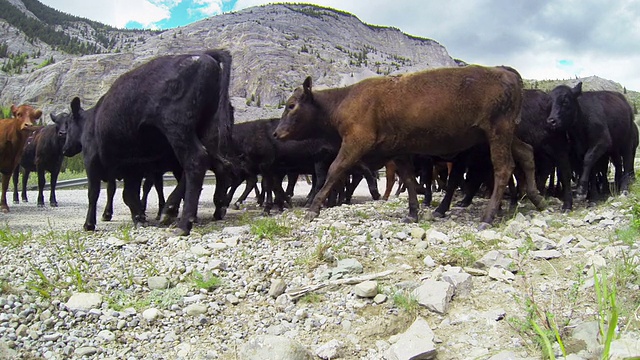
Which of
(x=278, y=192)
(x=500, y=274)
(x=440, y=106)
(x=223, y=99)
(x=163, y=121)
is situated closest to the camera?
(x=500, y=274)

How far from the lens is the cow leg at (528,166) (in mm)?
7918

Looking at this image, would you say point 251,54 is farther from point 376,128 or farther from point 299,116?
point 376,128

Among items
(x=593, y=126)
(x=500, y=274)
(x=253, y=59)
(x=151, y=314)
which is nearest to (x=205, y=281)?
(x=151, y=314)

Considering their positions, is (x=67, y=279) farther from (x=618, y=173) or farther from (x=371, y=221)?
(x=618, y=173)

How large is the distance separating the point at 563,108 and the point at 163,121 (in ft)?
20.2

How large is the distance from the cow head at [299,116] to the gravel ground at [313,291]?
254 cm

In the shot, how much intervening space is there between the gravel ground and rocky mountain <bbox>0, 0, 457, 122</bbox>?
47.4 m

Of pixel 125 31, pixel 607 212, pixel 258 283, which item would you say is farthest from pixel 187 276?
pixel 125 31

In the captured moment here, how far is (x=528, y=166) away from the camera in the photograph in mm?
8031

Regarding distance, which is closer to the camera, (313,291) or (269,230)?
(313,291)

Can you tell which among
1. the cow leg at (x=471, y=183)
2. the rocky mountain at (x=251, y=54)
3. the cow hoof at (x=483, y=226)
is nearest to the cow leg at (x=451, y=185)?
the cow leg at (x=471, y=183)

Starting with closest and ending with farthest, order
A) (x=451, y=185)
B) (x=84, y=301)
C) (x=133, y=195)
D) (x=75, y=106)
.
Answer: (x=84, y=301) < (x=451, y=185) < (x=133, y=195) < (x=75, y=106)

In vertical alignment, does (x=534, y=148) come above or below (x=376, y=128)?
below

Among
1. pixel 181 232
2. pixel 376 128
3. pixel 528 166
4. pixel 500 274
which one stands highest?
pixel 376 128
